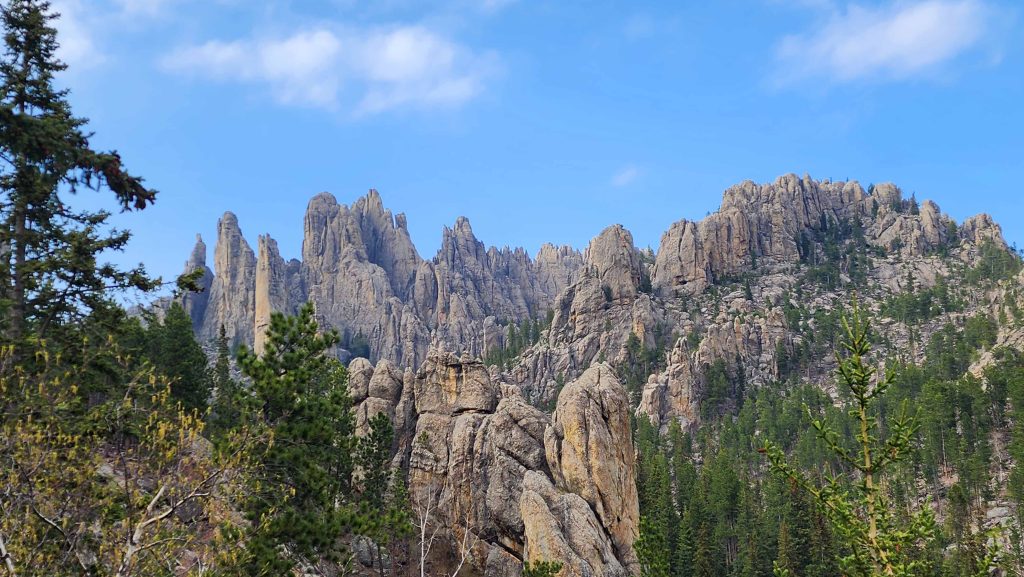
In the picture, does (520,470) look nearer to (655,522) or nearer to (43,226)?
(655,522)

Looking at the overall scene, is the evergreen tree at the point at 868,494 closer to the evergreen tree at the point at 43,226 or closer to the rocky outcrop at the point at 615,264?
the evergreen tree at the point at 43,226

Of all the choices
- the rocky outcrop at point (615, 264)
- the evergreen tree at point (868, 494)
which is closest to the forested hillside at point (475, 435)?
the evergreen tree at point (868, 494)

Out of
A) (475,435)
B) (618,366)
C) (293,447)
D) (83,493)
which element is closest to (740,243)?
(618,366)

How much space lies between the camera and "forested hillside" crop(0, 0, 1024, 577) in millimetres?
13359

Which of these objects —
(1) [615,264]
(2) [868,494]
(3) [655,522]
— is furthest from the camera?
(1) [615,264]

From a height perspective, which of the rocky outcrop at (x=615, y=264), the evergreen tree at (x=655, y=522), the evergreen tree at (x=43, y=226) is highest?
the rocky outcrop at (x=615, y=264)

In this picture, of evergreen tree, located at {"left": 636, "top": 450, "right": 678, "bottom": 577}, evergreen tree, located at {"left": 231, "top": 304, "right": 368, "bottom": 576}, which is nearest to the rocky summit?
evergreen tree, located at {"left": 636, "top": 450, "right": 678, "bottom": 577}

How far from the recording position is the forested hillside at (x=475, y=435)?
43.8ft

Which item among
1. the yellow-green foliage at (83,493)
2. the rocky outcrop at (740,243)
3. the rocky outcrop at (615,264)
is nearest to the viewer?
the yellow-green foliage at (83,493)

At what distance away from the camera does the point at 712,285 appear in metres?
176

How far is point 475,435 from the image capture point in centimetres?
5388

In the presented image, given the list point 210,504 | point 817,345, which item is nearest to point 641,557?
point 210,504

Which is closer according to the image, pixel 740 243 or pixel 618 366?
pixel 618 366

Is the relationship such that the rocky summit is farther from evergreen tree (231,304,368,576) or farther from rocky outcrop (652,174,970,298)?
evergreen tree (231,304,368,576)
